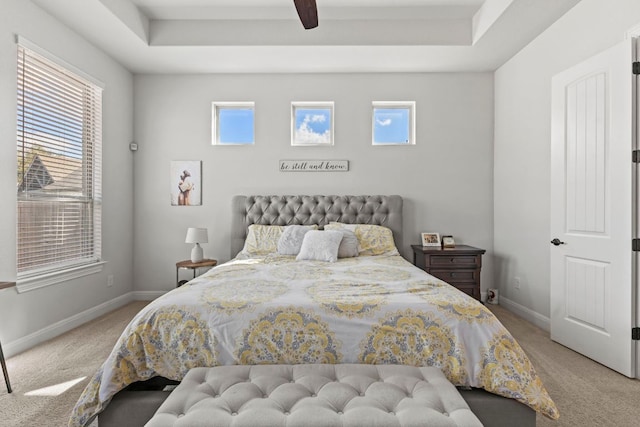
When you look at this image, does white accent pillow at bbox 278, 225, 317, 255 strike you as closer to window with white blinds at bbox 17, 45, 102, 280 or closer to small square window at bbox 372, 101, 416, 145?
small square window at bbox 372, 101, 416, 145

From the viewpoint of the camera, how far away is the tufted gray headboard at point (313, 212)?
4.38 metres

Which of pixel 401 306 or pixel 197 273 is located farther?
pixel 197 273

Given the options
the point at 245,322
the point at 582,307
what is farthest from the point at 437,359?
the point at 582,307

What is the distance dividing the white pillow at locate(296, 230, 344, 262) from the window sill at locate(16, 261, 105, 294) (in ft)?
7.23

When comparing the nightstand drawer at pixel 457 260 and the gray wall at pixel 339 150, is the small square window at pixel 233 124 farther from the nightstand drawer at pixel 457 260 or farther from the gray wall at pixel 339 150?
the nightstand drawer at pixel 457 260

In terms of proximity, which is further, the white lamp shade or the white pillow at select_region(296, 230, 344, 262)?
the white lamp shade

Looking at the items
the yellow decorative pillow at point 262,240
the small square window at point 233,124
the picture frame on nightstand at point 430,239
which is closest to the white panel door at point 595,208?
the picture frame on nightstand at point 430,239

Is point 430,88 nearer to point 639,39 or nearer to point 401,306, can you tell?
point 639,39

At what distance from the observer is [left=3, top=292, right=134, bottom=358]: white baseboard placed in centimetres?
291

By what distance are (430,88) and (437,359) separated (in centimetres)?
366

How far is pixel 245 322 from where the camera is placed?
1880 millimetres


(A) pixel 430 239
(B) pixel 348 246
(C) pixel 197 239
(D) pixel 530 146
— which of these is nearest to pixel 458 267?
(A) pixel 430 239

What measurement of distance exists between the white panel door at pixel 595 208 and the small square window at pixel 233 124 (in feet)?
10.9

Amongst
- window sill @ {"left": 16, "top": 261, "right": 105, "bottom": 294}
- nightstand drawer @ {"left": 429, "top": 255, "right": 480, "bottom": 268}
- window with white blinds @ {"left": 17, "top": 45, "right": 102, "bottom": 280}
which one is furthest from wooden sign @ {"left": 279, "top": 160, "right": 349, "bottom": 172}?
window sill @ {"left": 16, "top": 261, "right": 105, "bottom": 294}
